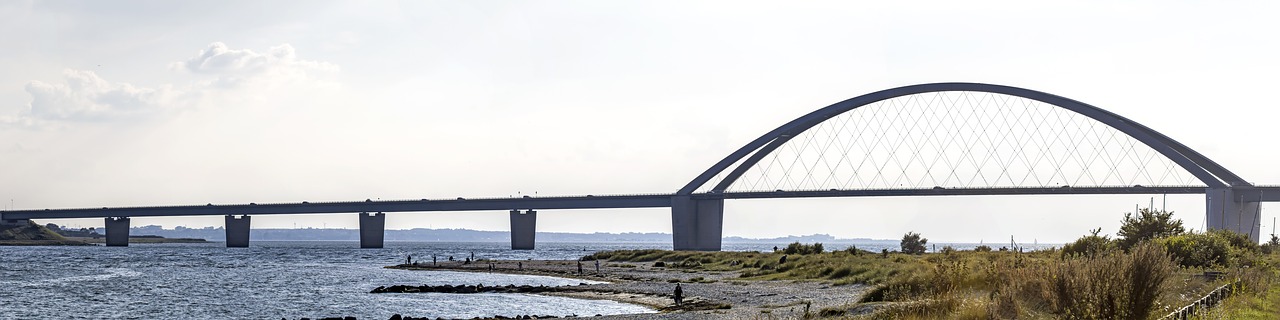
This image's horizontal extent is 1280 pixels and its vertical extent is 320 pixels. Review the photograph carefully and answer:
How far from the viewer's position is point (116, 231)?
176 m

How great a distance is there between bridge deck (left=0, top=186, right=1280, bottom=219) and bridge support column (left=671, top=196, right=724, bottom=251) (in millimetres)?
1183

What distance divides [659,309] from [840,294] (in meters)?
5.47

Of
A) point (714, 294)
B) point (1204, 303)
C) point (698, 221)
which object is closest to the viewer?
point (1204, 303)

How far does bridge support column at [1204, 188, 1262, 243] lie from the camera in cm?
9850

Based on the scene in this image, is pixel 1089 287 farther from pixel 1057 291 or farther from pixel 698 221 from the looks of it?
pixel 698 221

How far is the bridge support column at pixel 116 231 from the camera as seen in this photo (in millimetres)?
176375

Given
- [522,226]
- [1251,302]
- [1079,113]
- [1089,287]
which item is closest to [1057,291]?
[1089,287]

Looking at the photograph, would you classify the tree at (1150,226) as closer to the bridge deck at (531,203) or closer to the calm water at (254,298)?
the calm water at (254,298)

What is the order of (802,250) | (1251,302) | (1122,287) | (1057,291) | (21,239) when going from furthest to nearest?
(21,239)
(802,250)
(1251,302)
(1057,291)
(1122,287)

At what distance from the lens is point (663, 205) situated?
443 feet

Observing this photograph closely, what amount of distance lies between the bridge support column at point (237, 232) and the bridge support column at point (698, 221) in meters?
73.8

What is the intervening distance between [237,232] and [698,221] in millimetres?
76920

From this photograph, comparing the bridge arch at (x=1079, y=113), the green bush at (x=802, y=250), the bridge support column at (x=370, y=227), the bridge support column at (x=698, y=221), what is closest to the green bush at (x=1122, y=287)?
the green bush at (x=802, y=250)

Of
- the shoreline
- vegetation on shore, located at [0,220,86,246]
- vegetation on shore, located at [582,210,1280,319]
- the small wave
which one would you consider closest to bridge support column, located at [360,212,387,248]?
vegetation on shore, located at [0,220,86,246]
